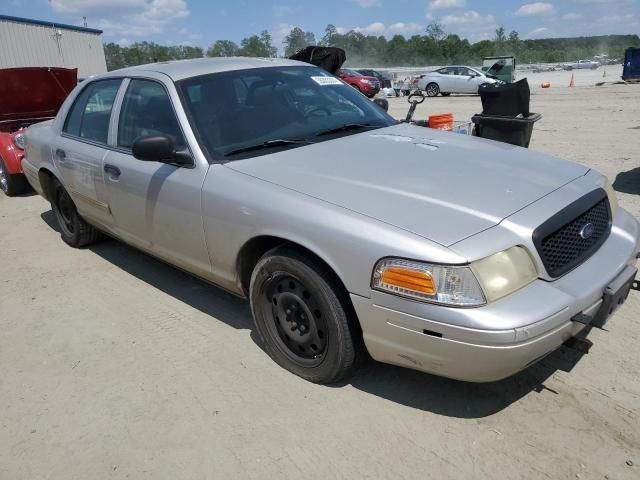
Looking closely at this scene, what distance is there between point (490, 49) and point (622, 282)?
90.5 meters

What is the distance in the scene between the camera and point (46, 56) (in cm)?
2867

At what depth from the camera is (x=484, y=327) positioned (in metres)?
2.04

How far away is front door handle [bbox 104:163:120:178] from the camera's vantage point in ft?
12.0

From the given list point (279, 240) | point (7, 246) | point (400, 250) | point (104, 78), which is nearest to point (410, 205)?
point (400, 250)

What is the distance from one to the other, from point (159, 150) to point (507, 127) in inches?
156

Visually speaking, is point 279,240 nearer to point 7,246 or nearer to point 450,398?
point 450,398

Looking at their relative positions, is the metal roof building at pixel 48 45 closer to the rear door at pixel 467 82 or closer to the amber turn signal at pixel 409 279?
the rear door at pixel 467 82

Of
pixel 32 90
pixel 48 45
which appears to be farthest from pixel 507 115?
pixel 48 45

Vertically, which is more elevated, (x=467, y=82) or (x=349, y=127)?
(x=349, y=127)

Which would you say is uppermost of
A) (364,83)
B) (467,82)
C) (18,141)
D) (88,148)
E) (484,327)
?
(88,148)

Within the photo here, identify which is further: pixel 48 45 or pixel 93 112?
pixel 48 45

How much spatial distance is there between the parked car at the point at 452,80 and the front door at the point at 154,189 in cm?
2218

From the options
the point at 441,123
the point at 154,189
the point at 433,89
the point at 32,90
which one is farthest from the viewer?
the point at 433,89

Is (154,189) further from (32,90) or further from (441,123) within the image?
(32,90)
